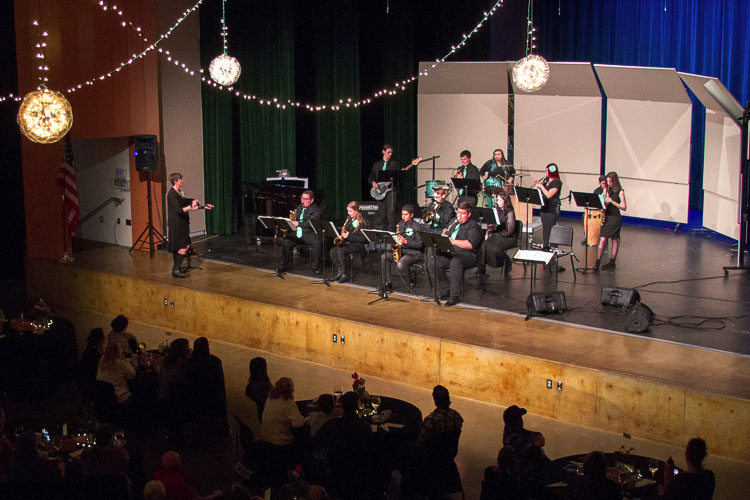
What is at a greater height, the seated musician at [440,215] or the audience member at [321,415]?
the seated musician at [440,215]

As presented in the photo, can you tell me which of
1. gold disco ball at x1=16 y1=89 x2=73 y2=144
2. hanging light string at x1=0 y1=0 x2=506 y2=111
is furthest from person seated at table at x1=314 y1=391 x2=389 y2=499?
hanging light string at x1=0 y1=0 x2=506 y2=111

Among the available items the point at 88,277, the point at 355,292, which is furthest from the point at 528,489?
the point at 88,277

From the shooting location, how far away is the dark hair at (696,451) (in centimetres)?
514

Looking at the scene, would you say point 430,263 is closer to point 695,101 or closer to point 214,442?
point 214,442

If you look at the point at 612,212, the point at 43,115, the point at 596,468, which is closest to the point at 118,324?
the point at 43,115

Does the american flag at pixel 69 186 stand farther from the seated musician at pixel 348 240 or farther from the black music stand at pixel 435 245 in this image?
the black music stand at pixel 435 245

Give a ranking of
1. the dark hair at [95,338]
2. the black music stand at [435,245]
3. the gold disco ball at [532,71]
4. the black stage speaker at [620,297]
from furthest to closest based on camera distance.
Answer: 1. the gold disco ball at [532,71]
2. the black music stand at [435,245]
3. the black stage speaker at [620,297]
4. the dark hair at [95,338]

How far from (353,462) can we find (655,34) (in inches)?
477

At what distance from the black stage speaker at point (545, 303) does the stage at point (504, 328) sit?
0.12 metres

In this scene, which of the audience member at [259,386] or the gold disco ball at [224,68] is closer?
the audience member at [259,386]

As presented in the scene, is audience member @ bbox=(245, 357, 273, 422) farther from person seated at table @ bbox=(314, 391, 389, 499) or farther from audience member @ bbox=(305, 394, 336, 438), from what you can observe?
person seated at table @ bbox=(314, 391, 389, 499)

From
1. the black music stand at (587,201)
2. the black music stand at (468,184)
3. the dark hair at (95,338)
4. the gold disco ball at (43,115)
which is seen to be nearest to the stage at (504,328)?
the black music stand at (587,201)

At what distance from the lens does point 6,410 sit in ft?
28.0

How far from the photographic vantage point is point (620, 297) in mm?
9242
